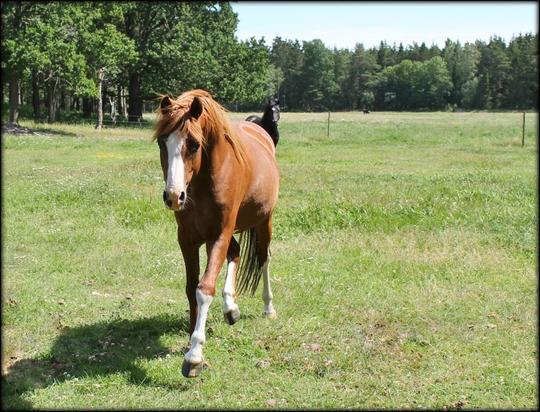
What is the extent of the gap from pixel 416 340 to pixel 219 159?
2.33 m

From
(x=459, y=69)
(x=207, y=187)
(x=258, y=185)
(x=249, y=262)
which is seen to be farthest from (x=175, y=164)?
(x=459, y=69)

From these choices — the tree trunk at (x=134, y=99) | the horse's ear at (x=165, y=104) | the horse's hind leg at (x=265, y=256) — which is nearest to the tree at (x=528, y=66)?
the horse's ear at (x=165, y=104)

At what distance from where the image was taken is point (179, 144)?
4.10 metres

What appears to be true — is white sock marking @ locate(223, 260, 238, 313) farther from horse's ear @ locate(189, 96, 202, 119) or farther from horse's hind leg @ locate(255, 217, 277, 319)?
horse's ear @ locate(189, 96, 202, 119)

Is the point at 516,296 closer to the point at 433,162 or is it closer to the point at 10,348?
the point at 10,348

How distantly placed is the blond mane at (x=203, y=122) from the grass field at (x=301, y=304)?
1753mm

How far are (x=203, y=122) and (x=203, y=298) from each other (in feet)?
4.17

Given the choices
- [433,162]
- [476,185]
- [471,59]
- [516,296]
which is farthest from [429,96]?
[516,296]

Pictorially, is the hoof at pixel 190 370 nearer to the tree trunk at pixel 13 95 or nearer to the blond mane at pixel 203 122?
the blond mane at pixel 203 122

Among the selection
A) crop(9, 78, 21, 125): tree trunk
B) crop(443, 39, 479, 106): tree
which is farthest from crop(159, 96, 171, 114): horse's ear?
crop(443, 39, 479, 106): tree

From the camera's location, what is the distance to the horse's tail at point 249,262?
6383 millimetres

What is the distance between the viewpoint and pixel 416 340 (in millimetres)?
5305

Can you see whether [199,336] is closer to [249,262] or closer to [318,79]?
[249,262]

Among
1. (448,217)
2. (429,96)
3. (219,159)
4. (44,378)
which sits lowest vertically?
(44,378)
